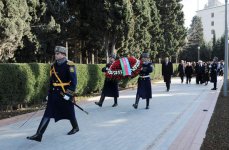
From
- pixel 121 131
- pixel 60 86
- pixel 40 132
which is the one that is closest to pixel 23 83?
pixel 121 131

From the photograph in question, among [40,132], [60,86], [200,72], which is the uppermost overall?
[60,86]

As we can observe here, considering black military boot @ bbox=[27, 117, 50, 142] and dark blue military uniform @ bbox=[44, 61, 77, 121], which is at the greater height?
dark blue military uniform @ bbox=[44, 61, 77, 121]

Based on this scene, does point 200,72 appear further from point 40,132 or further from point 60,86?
point 40,132

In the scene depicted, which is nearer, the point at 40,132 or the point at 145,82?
the point at 40,132

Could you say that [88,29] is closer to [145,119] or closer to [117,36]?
[117,36]

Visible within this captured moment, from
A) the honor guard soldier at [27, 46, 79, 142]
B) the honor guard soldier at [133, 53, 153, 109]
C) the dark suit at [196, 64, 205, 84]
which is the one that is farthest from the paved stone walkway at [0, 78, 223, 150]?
the dark suit at [196, 64, 205, 84]

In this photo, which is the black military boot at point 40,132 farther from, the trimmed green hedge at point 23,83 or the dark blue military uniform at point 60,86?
the trimmed green hedge at point 23,83

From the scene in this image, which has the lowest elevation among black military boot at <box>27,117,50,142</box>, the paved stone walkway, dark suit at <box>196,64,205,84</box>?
the paved stone walkway

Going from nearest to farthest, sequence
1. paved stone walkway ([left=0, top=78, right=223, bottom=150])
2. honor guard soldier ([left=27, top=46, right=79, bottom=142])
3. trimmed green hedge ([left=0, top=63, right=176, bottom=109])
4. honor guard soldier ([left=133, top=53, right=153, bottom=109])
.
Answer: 1. paved stone walkway ([left=0, top=78, right=223, bottom=150])
2. honor guard soldier ([left=27, top=46, right=79, bottom=142])
3. trimmed green hedge ([left=0, top=63, right=176, bottom=109])
4. honor guard soldier ([left=133, top=53, right=153, bottom=109])

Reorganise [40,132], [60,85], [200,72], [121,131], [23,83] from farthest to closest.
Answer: [200,72]
[23,83]
[121,131]
[60,85]
[40,132]

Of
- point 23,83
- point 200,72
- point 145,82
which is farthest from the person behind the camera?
point 200,72

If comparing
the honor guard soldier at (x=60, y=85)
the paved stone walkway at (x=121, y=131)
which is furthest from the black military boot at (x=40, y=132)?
the honor guard soldier at (x=60, y=85)

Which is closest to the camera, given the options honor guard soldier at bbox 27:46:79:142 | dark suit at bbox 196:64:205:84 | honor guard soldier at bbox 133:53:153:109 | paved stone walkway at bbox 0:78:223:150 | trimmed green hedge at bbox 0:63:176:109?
paved stone walkway at bbox 0:78:223:150

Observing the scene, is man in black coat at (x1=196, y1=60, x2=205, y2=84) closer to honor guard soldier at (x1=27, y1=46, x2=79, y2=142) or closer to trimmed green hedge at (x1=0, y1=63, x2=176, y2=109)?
trimmed green hedge at (x1=0, y1=63, x2=176, y2=109)
